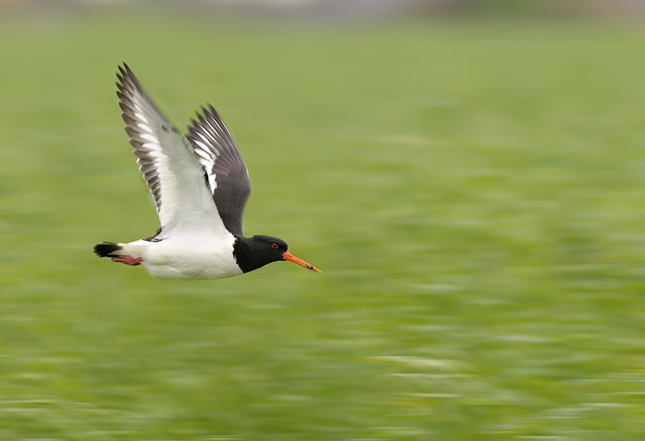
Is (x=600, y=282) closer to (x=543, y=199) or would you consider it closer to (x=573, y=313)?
(x=573, y=313)

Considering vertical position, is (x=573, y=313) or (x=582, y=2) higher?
(x=582, y=2)

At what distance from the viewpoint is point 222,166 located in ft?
27.6

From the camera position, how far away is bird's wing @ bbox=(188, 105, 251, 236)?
7617 millimetres

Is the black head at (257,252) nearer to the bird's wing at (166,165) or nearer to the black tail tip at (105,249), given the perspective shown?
the bird's wing at (166,165)

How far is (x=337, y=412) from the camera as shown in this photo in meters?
7.14

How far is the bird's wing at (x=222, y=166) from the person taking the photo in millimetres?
7617

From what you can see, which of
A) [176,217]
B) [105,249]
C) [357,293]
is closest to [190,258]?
[176,217]

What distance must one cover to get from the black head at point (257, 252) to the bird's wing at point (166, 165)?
0.61 ft

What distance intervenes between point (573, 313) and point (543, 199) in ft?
12.7

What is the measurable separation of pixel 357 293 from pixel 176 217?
128 inches

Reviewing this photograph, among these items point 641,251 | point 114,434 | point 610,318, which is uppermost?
point 641,251

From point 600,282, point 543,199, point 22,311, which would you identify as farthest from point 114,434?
point 543,199

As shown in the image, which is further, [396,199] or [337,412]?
[396,199]

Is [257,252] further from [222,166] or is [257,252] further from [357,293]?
[357,293]
